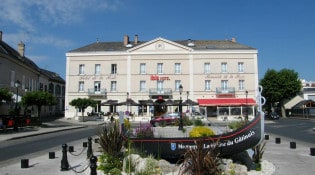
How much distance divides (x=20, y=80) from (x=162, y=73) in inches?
776

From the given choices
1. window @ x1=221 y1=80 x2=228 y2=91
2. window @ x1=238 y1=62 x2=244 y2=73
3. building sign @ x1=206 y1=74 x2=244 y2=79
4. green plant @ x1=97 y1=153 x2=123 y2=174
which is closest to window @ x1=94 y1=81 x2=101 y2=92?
building sign @ x1=206 y1=74 x2=244 y2=79

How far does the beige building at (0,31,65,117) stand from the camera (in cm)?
3278

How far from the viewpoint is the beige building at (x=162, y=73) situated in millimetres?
47531

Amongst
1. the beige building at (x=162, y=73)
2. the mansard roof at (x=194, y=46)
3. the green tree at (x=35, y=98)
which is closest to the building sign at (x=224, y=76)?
the beige building at (x=162, y=73)

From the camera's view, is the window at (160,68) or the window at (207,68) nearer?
the window at (207,68)

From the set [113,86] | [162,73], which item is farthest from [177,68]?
[113,86]

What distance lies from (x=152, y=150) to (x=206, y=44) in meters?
43.7

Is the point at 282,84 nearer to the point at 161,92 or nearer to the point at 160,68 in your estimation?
the point at 160,68

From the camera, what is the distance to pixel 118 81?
48281mm

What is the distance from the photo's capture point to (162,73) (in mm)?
48188

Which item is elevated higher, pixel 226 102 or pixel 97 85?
pixel 97 85

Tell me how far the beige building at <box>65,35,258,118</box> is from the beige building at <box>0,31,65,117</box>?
18.0 ft

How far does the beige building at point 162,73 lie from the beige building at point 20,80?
5.50 m

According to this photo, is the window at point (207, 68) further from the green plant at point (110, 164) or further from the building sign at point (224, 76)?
the green plant at point (110, 164)
